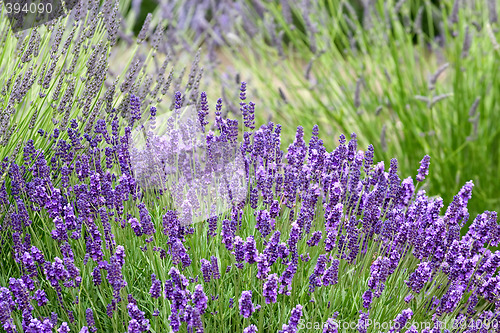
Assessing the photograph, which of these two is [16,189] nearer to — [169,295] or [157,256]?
[157,256]

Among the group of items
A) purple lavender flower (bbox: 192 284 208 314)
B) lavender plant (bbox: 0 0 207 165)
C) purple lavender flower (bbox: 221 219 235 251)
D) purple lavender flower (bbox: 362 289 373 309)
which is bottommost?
purple lavender flower (bbox: 362 289 373 309)

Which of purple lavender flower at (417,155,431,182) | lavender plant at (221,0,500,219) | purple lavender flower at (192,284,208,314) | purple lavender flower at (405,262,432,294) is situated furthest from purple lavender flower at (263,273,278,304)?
lavender plant at (221,0,500,219)

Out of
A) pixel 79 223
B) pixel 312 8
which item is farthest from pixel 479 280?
pixel 312 8

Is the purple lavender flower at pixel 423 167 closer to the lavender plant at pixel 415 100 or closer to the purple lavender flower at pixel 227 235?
the purple lavender flower at pixel 227 235

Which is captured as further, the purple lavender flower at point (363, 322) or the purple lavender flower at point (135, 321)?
the purple lavender flower at point (363, 322)

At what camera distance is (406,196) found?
2.25 meters

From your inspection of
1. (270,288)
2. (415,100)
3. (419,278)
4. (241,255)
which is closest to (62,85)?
(241,255)

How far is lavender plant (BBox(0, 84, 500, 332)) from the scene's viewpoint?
1701mm

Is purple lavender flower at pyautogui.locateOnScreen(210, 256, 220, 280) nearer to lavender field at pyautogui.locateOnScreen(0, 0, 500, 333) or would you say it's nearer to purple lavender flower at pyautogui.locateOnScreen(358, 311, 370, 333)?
lavender field at pyautogui.locateOnScreen(0, 0, 500, 333)

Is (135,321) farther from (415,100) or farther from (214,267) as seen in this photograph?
(415,100)

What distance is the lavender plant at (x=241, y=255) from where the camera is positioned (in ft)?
5.58

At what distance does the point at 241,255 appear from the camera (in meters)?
1.70

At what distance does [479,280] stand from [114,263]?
→ 3.87 feet

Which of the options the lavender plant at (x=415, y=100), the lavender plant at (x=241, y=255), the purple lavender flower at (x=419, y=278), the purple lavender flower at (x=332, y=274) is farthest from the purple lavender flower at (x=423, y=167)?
the lavender plant at (x=415, y=100)
